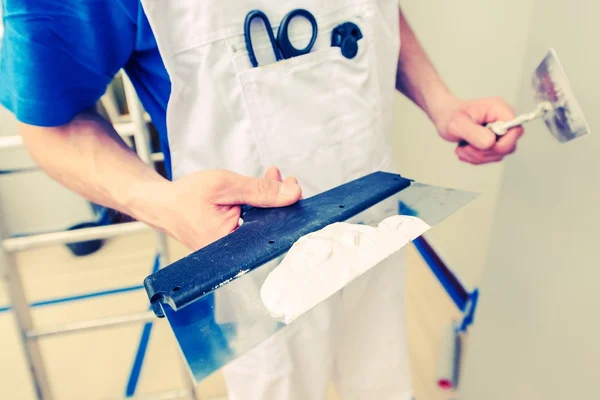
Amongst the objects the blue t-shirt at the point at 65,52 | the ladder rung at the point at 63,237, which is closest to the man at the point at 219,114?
the blue t-shirt at the point at 65,52

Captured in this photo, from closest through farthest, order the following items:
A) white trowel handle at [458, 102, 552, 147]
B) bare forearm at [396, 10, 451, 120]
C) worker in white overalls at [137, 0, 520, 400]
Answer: worker in white overalls at [137, 0, 520, 400] → white trowel handle at [458, 102, 552, 147] → bare forearm at [396, 10, 451, 120]

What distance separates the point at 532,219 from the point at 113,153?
59 centimetres

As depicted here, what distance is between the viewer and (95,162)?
0.50m

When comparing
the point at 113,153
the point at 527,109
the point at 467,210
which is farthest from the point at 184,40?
the point at 467,210

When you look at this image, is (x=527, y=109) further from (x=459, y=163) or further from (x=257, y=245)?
(x=459, y=163)

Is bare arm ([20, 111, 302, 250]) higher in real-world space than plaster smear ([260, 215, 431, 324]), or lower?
higher

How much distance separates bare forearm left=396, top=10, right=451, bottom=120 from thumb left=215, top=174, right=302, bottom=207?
0.34 meters

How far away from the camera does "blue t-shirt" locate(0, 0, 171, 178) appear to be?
42 cm

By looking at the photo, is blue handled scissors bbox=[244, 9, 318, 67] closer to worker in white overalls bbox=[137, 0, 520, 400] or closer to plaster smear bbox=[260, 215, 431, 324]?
worker in white overalls bbox=[137, 0, 520, 400]

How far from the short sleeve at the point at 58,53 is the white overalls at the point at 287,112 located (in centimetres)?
5

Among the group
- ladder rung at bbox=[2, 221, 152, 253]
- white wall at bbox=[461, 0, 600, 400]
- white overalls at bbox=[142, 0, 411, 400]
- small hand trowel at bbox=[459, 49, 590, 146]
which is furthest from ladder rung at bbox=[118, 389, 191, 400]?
small hand trowel at bbox=[459, 49, 590, 146]

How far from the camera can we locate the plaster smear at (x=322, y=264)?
0.39 m

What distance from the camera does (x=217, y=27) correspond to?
1.53 ft

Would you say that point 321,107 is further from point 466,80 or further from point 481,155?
point 466,80
